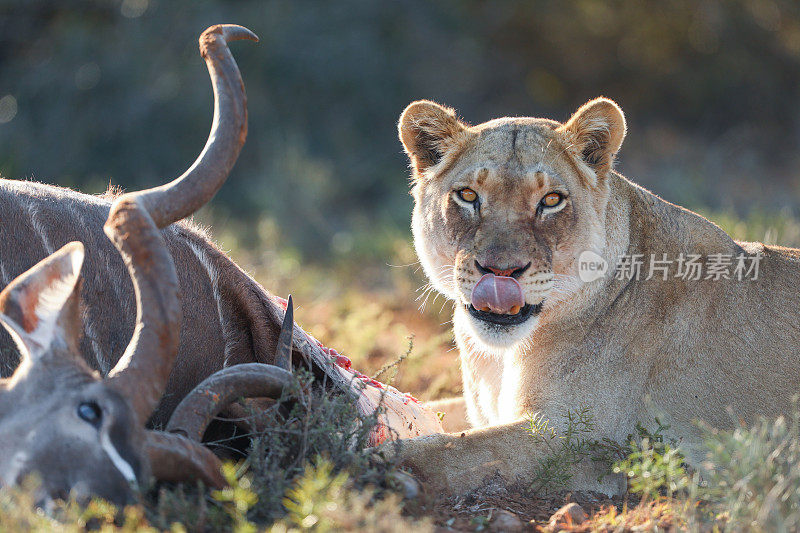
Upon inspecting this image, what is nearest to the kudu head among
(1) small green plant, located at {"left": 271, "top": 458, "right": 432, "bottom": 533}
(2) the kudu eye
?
(2) the kudu eye

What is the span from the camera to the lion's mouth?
3846mm

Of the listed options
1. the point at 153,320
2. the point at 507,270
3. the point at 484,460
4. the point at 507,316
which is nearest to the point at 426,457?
the point at 484,460

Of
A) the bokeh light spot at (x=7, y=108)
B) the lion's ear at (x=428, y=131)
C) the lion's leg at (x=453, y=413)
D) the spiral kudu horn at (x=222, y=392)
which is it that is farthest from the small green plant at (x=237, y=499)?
the bokeh light spot at (x=7, y=108)

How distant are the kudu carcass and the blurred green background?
678 centimetres

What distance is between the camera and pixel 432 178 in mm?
4301

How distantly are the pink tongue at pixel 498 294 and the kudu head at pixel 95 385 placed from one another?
1.38m

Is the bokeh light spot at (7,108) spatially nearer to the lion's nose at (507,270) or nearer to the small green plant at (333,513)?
the lion's nose at (507,270)

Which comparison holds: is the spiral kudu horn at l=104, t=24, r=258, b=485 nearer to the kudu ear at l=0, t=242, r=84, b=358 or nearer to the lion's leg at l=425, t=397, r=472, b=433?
the kudu ear at l=0, t=242, r=84, b=358

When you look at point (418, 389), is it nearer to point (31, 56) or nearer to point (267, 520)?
point (267, 520)

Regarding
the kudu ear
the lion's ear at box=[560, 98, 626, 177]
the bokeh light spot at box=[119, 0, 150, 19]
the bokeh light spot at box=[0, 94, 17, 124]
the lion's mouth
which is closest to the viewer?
the kudu ear

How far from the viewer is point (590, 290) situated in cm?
404

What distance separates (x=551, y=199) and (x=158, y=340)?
197 cm

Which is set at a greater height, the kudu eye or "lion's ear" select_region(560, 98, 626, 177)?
"lion's ear" select_region(560, 98, 626, 177)

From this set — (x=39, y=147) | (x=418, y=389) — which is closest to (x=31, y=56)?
(x=39, y=147)
